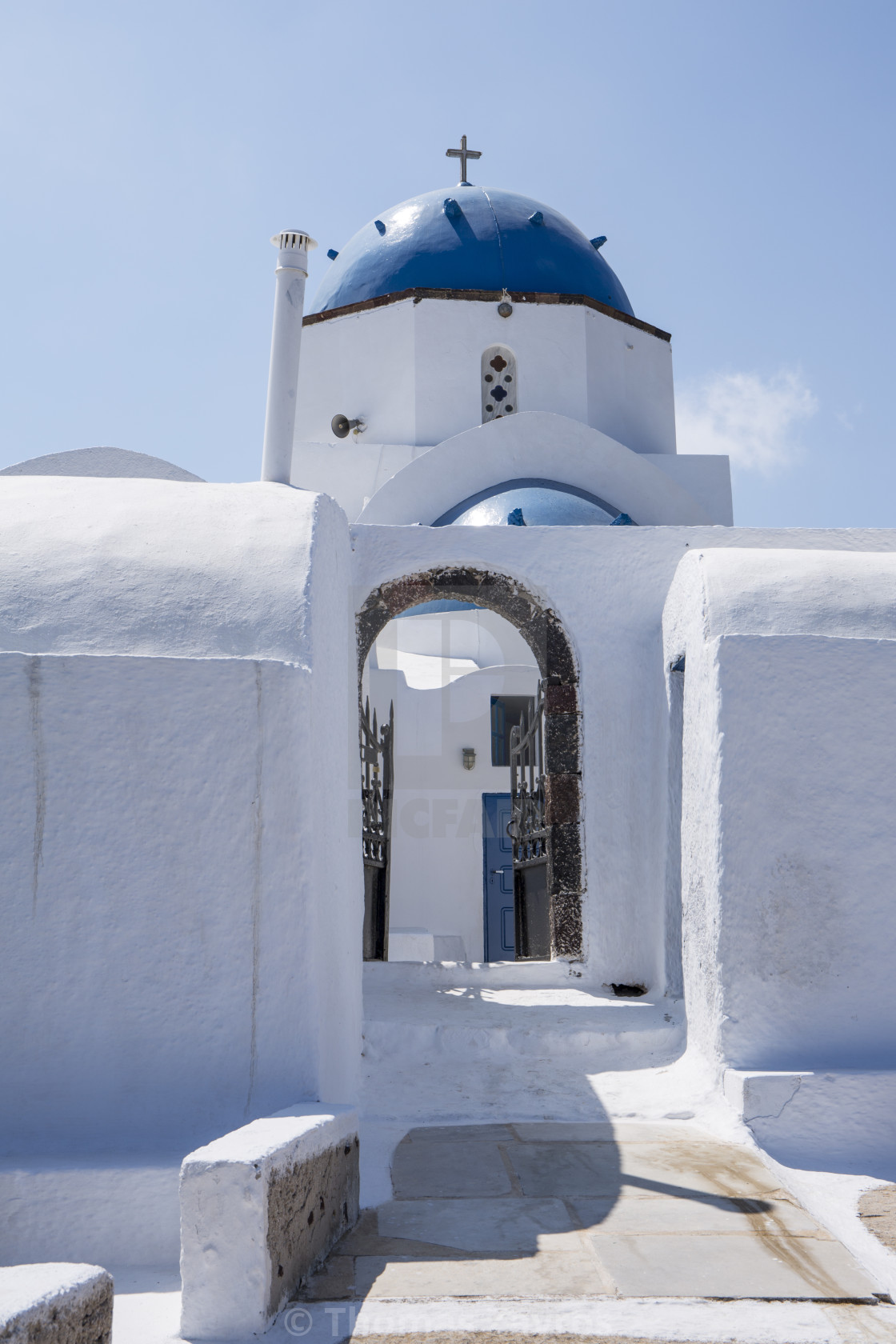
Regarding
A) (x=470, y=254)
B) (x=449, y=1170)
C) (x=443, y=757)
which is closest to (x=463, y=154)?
(x=470, y=254)

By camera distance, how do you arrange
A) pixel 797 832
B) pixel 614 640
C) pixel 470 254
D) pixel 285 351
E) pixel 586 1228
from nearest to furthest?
1. pixel 586 1228
2. pixel 797 832
3. pixel 285 351
4. pixel 614 640
5. pixel 470 254

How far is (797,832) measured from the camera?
4020 millimetres

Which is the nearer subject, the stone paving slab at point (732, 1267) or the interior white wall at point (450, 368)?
the stone paving slab at point (732, 1267)

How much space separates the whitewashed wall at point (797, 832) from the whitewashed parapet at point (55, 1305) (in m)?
2.51

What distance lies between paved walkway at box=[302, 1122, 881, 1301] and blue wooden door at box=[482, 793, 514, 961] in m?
5.58

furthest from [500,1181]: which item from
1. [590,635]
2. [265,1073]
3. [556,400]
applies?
[556,400]

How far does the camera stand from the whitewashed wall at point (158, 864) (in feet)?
10.8

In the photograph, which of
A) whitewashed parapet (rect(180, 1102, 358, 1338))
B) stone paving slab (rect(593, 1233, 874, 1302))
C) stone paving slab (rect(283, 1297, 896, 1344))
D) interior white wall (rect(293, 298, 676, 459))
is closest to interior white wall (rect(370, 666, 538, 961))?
interior white wall (rect(293, 298, 676, 459))

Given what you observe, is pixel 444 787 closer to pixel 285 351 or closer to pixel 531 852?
pixel 531 852

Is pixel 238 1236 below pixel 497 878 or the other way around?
below

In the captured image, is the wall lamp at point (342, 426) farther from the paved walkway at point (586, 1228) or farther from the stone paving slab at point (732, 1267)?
the stone paving slab at point (732, 1267)

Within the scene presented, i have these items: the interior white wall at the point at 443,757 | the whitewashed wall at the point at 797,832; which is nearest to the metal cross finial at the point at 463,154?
the interior white wall at the point at 443,757

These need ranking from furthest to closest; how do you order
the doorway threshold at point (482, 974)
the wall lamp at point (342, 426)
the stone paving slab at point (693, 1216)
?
the wall lamp at point (342, 426), the doorway threshold at point (482, 974), the stone paving slab at point (693, 1216)

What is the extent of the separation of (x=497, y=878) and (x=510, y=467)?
3486mm
